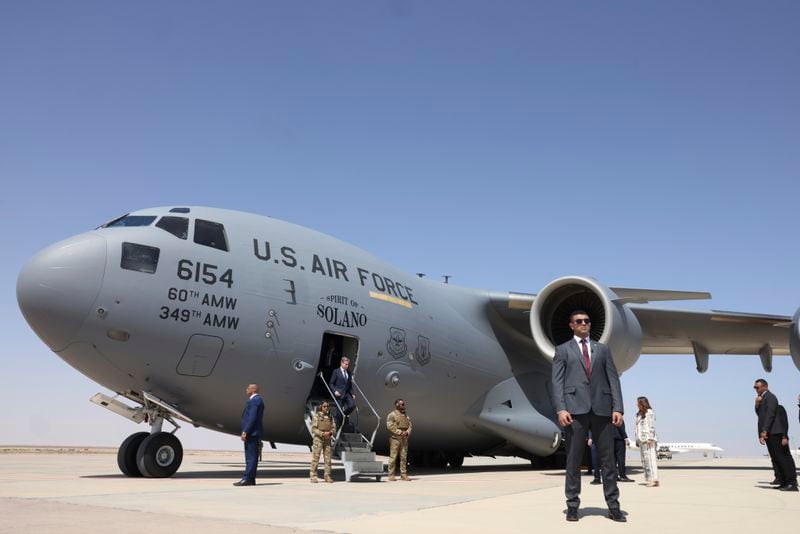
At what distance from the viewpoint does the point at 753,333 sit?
14773 mm

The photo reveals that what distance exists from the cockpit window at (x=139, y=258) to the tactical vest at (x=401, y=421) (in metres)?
3.83

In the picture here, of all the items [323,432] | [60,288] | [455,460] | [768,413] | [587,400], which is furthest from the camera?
[455,460]

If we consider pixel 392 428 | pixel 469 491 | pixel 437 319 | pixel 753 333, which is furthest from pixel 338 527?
pixel 753 333

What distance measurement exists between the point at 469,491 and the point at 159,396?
12.6 ft

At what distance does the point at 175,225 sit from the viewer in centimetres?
895

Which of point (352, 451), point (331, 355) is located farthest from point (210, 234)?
point (352, 451)

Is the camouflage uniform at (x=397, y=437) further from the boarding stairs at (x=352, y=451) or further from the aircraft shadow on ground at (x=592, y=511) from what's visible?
the aircraft shadow on ground at (x=592, y=511)

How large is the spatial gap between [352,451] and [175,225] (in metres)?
3.65

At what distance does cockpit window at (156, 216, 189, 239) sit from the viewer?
8.87m

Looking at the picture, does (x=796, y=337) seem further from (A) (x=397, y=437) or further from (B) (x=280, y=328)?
(B) (x=280, y=328)

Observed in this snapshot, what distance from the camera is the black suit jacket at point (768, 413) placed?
29.7 feet

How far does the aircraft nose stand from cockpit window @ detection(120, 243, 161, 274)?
0.83 feet

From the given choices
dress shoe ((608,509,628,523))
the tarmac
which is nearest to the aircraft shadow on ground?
the tarmac

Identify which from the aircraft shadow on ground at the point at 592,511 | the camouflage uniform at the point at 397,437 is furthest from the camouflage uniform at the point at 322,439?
the aircraft shadow on ground at the point at 592,511
